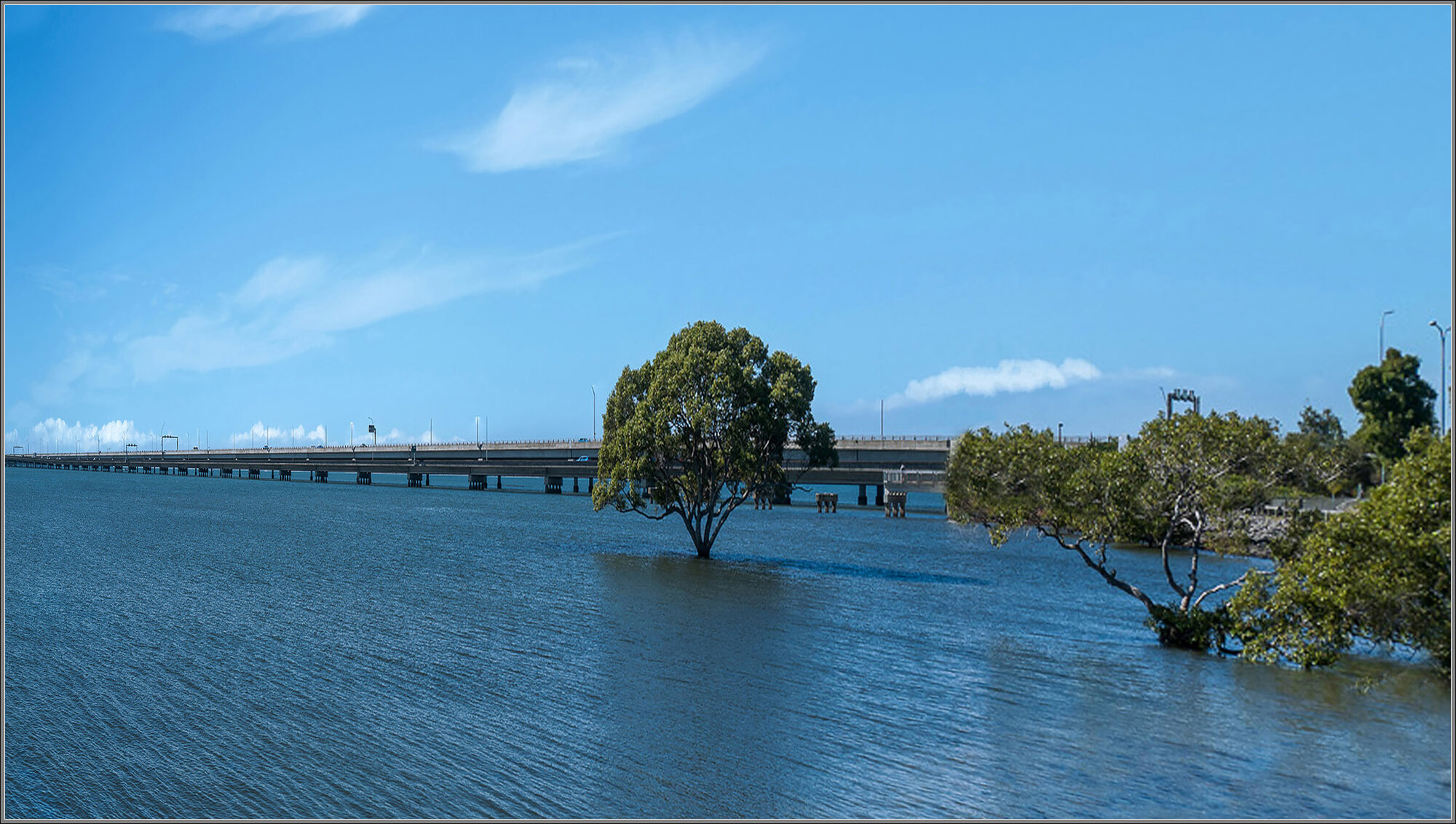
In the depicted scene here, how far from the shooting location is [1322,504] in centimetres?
7012

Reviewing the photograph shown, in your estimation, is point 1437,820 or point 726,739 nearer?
point 1437,820

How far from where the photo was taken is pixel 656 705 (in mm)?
23578

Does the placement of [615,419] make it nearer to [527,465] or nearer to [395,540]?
[395,540]

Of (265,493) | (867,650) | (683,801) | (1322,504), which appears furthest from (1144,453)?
(265,493)

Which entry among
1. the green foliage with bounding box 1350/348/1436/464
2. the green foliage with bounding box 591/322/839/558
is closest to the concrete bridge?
the green foliage with bounding box 591/322/839/558

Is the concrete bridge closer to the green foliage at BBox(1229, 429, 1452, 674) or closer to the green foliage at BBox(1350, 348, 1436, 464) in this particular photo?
the green foliage at BBox(1350, 348, 1436, 464)

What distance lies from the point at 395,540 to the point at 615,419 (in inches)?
826

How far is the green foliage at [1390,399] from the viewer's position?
7881cm

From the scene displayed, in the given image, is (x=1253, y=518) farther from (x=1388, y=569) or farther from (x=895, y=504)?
(x=895, y=504)

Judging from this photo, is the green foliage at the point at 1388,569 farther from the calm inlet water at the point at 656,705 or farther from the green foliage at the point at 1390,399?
the green foliage at the point at 1390,399

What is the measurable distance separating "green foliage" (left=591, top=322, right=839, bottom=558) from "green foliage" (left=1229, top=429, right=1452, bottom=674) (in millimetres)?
30085

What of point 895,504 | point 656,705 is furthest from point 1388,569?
point 895,504

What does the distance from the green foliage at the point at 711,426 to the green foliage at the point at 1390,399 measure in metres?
50.7

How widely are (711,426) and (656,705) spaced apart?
1133 inches
